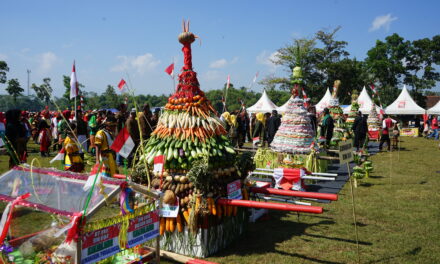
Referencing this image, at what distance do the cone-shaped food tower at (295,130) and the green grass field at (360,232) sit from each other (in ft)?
7.76

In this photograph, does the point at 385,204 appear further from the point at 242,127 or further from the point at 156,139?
the point at 242,127

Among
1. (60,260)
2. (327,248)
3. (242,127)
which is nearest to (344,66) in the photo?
(242,127)

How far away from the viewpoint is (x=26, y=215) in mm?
3408

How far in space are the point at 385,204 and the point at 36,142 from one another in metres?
16.7

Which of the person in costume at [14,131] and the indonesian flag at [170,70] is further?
the person in costume at [14,131]

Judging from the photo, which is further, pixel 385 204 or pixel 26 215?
pixel 385 204

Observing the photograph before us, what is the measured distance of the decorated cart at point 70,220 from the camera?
2777 millimetres

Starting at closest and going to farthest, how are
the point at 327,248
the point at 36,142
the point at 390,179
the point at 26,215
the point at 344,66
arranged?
the point at 26,215 → the point at 327,248 → the point at 390,179 → the point at 36,142 → the point at 344,66

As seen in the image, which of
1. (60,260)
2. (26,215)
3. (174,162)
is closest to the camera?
(60,260)

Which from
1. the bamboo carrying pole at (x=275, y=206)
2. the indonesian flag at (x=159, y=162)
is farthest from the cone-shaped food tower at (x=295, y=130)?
the indonesian flag at (x=159, y=162)

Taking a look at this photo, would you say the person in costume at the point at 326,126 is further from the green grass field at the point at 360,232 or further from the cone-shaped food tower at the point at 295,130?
the green grass field at the point at 360,232

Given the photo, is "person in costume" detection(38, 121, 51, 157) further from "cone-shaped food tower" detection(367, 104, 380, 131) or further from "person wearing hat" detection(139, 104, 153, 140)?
"cone-shaped food tower" detection(367, 104, 380, 131)

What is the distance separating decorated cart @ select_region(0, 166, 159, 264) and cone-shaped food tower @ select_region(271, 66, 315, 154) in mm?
7548

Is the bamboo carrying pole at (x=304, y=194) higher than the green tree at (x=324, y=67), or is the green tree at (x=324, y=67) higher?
the green tree at (x=324, y=67)
